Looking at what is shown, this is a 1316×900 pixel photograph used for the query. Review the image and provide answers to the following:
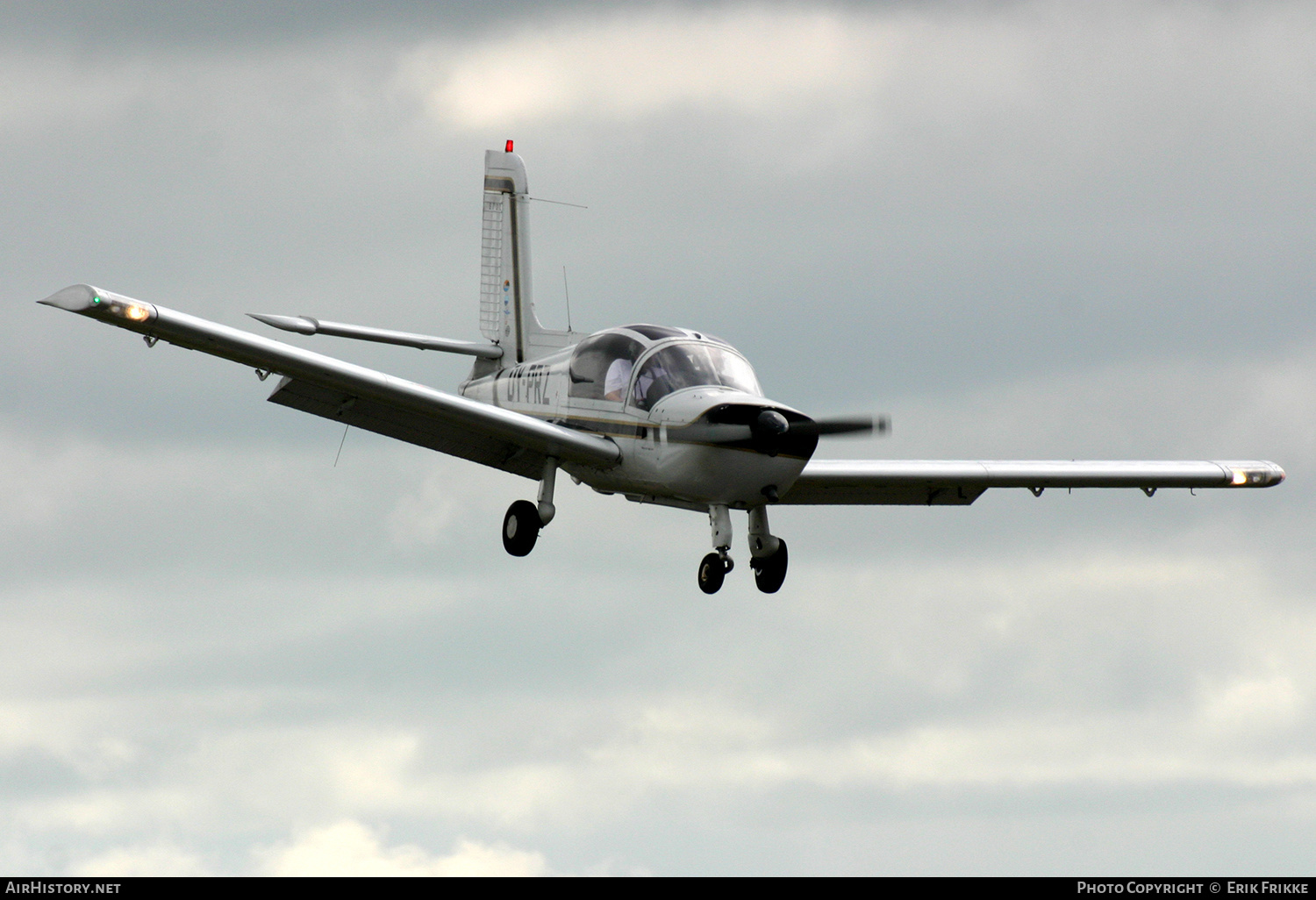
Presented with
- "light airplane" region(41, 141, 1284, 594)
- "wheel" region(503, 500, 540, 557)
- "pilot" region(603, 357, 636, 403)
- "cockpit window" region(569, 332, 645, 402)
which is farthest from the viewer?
"wheel" region(503, 500, 540, 557)

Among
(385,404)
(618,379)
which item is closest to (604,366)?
(618,379)

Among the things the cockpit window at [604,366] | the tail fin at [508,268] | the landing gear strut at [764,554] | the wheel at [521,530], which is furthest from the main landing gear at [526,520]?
the tail fin at [508,268]

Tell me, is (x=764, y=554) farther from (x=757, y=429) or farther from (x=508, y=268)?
(x=508, y=268)

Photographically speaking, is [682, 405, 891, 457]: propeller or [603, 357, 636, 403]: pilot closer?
[682, 405, 891, 457]: propeller

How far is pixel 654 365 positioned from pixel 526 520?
3297 millimetres

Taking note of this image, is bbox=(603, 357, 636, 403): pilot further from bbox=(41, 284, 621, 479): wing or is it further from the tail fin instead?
the tail fin

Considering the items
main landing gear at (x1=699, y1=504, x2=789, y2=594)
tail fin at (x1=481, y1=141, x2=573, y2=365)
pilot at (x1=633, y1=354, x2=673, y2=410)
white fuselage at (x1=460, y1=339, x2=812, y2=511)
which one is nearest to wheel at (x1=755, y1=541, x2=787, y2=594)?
main landing gear at (x1=699, y1=504, x2=789, y2=594)

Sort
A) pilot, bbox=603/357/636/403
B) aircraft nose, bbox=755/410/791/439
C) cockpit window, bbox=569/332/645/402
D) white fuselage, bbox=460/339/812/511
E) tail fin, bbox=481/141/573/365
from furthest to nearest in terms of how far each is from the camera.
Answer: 1. tail fin, bbox=481/141/573/365
2. cockpit window, bbox=569/332/645/402
3. pilot, bbox=603/357/636/403
4. white fuselage, bbox=460/339/812/511
5. aircraft nose, bbox=755/410/791/439

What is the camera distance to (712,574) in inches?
1141

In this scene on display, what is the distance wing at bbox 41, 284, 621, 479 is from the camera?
26.9m

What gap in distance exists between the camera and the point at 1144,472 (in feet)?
115

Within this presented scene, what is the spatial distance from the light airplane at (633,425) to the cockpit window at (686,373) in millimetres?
21

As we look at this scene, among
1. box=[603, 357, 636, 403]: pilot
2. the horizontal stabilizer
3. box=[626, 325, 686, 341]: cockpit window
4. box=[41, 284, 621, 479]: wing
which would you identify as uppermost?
the horizontal stabilizer

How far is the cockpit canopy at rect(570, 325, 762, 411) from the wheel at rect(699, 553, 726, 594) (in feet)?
8.36
